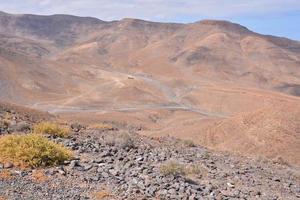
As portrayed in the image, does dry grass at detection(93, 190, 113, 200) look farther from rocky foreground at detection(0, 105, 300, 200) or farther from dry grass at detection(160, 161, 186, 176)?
dry grass at detection(160, 161, 186, 176)

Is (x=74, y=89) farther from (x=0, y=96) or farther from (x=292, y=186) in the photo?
(x=292, y=186)

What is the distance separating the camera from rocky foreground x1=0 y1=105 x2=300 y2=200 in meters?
→ 10.6

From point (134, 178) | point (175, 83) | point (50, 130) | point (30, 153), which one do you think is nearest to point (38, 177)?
point (30, 153)

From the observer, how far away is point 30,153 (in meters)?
11.7

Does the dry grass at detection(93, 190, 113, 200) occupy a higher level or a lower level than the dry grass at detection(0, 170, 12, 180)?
lower

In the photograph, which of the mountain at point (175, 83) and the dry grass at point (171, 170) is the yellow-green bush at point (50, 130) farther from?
the mountain at point (175, 83)

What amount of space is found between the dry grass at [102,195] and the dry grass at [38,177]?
108 cm

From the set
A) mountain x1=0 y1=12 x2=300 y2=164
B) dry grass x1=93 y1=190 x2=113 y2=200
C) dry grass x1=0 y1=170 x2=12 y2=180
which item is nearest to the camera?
dry grass x1=93 y1=190 x2=113 y2=200

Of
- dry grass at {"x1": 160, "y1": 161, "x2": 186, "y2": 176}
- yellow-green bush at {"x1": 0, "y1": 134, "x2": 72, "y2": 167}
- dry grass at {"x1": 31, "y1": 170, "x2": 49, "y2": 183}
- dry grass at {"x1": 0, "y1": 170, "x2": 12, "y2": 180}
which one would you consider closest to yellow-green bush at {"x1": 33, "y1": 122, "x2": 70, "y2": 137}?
yellow-green bush at {"x1": 0, "y1": 134, "x2": 72, "y2": 167}

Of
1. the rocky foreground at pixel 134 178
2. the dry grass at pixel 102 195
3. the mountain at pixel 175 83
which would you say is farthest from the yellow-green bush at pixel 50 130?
the mountain at pixel 175 83

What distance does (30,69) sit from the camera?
3792 inches

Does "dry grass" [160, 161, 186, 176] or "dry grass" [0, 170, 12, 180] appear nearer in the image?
"dry grass" [0, 170, 12, 180]

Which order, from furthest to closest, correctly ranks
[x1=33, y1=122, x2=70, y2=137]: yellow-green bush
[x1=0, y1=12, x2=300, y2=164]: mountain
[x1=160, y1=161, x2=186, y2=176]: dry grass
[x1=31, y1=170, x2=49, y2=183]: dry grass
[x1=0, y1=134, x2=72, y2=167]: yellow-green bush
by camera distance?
1. [x1=0, y1=12, x2=300, y2=164]: mountain
2. [x1=33, y1=122, x2=70, y2=137]: yellow-green bush
3. [x1=160, y1=161, x2=186, y2=176]: dry grass
4. [x1=0, y1=134, x2=72, y2=167]: yellow-green bush
5. [x1=31, y1=170, x2=49, y2=183]: dry grass

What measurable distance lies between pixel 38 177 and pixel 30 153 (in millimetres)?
963
